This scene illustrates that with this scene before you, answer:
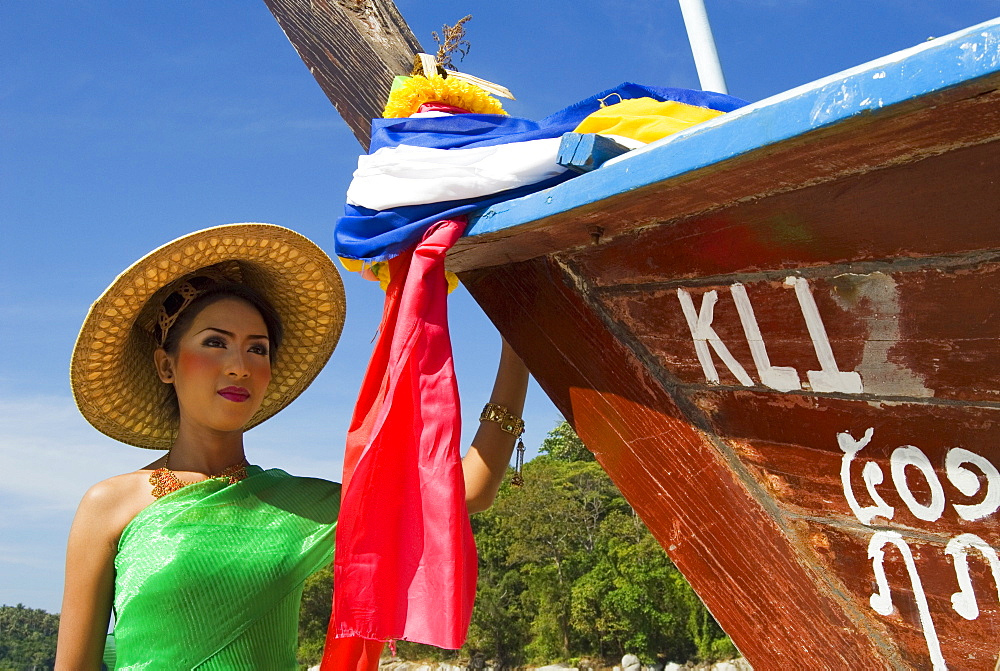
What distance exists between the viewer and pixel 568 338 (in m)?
1.75

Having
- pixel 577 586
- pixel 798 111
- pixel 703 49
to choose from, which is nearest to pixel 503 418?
pixel 798 111

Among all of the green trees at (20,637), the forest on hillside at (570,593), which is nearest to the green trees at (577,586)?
the forest on hillside at (570,593)

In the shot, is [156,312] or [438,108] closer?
[438,108]

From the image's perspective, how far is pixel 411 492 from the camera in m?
1.54

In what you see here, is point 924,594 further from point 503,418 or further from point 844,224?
Answer: point 503,418

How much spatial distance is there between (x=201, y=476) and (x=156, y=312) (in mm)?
437

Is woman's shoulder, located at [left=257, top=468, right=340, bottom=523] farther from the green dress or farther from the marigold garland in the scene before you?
the marigold garland

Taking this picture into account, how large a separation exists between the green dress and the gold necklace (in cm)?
3

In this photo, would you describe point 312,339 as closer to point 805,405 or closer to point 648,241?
point 648,241

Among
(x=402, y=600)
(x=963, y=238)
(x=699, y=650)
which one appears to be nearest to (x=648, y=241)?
(x=963, y=238)

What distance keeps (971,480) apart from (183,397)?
1.58 metres

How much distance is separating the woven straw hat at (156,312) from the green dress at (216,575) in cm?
43

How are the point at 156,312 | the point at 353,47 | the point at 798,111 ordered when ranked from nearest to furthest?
the point at 798,111 → the point at 156,312 → the point at 353,47

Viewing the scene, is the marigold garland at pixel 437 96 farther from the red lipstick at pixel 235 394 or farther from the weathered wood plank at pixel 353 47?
the red lipstick at pixel 235 394
